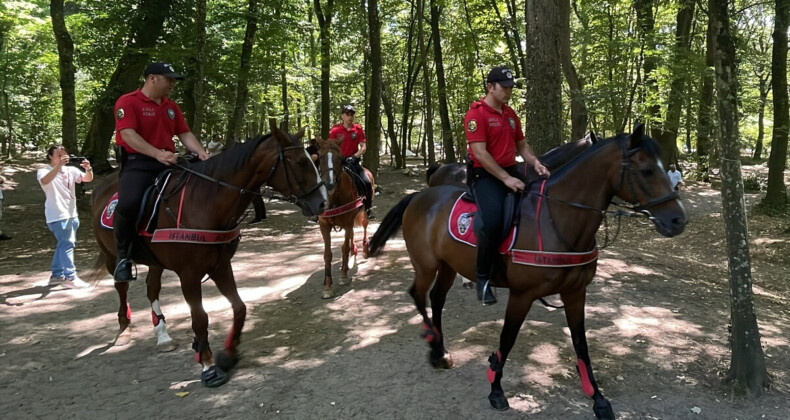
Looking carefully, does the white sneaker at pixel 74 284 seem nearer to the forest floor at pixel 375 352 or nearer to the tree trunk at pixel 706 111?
the forest floor at pixel 375 352

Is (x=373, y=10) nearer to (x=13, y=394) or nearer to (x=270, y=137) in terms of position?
(x=270, y=137)

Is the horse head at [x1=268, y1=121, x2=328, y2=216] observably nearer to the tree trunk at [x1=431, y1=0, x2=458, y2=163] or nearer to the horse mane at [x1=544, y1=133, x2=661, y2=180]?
the horse mane at [x1=544, y1=133, x2=661, y2=180]

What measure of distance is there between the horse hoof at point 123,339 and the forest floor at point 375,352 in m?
0.09

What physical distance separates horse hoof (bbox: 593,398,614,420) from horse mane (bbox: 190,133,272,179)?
12.7ft

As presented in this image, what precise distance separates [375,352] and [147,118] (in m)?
3.53

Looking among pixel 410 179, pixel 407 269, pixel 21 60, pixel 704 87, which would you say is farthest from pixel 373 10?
pixel 21 60

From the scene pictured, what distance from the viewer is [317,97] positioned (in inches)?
1321

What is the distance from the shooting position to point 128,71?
731 inches

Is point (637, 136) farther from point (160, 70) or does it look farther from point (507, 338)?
point (160, 70)

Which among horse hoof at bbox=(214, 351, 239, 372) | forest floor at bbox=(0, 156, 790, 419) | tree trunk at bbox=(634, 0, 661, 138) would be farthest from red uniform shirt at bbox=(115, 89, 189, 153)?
tree trunk at bbox=(634, 0, 661, 138)

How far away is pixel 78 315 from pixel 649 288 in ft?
28.6

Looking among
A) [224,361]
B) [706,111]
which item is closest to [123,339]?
[224,361]

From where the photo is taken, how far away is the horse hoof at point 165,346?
5.74m

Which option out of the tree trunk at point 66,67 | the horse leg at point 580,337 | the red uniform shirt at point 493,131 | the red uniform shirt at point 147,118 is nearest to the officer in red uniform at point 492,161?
the red uniform shirt at point 493,131
